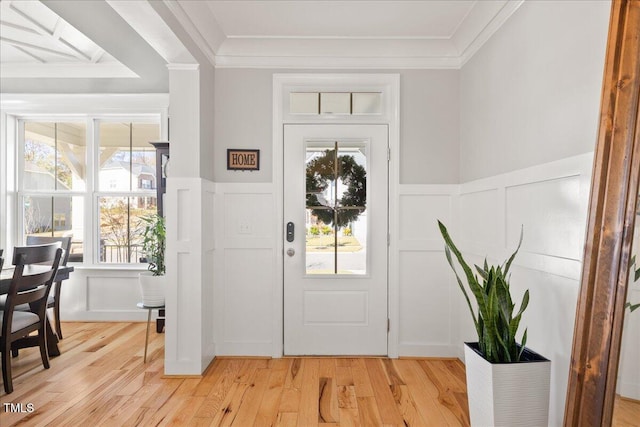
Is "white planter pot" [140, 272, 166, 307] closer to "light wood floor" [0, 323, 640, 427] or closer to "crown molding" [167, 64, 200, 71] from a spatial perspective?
"light wood floor" [0, 323, 640, 427]

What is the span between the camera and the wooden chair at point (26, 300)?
2332 millimetres

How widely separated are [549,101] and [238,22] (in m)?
2.01

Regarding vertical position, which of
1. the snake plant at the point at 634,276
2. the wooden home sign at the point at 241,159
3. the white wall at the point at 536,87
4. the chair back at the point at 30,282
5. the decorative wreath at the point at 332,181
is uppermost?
the white wall at the point at 536,87

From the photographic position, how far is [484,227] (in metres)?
2.49

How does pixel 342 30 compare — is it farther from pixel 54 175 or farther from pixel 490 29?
pixel 54 175

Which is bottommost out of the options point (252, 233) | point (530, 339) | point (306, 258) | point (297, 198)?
point (530, 339)

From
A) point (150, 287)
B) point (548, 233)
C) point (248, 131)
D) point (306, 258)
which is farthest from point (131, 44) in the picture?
point (548, 233)

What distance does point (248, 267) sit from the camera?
2.95m

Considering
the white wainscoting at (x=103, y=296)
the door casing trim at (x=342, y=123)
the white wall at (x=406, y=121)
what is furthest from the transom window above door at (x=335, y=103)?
the white wainscoting at (x=103, y=296)

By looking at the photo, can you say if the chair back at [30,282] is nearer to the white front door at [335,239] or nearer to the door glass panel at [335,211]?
the white front door at [335,239]

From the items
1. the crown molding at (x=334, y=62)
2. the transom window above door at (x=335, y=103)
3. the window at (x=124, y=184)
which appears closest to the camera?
the crown molding at (x=334, y=62)

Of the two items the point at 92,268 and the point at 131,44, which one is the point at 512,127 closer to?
the point at 131,44

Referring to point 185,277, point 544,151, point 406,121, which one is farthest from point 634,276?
point 185,277

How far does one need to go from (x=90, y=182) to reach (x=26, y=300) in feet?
5.77
